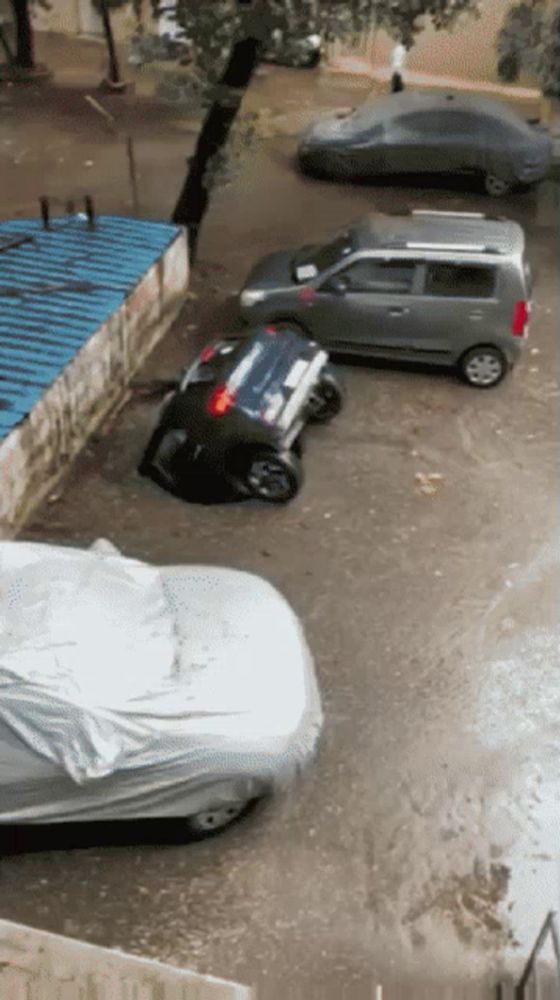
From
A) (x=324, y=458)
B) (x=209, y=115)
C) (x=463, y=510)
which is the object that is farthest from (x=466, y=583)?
(x=209, y=115)

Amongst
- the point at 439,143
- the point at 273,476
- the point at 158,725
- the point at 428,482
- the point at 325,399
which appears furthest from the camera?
the point at 439,143

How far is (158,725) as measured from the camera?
252 inches

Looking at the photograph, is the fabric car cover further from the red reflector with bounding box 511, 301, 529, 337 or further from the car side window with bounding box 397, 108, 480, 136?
the car side window with bounding box 397, 108, 480, 136

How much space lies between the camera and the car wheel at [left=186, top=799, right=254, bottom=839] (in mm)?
6789

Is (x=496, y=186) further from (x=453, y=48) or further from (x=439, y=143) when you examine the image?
(x=453, y=48)

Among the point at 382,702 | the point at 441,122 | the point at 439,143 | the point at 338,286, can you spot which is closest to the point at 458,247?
the point at 338,286

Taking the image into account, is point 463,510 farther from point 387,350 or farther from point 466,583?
point 387,350

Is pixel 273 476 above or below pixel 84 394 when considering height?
below

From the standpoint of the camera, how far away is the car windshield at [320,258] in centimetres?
1216

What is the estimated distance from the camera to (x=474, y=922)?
670 centimetres

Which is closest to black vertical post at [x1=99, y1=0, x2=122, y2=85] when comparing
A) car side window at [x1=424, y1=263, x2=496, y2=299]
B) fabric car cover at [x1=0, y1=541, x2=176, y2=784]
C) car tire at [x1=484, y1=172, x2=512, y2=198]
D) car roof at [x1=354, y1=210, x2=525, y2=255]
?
car tire at [x1=484, y1=172, x2=512, y2=198]

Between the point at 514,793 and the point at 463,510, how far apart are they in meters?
3.41

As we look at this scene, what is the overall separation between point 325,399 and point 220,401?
1753 millimetres

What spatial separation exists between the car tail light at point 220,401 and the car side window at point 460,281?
10.2 feet
